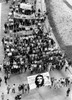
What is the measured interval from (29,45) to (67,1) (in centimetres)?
2925

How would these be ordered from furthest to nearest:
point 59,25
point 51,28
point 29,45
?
point 59,25 < point 51,28 < point 29,45

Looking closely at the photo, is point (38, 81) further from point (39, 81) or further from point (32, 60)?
point (32, 60)

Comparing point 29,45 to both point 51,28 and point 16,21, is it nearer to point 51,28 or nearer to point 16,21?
point 16,21

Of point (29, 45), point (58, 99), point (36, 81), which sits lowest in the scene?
point (58, 99)

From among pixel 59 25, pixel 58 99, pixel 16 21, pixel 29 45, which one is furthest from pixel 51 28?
pixel 58 99

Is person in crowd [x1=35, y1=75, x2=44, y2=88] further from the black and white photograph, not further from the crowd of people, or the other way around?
the crowd of people

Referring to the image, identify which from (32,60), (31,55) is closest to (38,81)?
(32,60)

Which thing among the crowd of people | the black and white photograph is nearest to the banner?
the black and white photograph

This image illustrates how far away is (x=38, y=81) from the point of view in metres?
34.4

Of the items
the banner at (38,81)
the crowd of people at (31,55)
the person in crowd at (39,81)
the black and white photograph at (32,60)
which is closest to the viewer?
the banner at (38,81)

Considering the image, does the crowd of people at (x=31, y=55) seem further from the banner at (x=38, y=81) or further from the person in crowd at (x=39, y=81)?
the person in crowd at (x=39, y=81)

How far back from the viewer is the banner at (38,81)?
1355 inches

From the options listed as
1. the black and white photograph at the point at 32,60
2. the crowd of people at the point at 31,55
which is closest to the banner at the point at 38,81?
the black and white photograph at the point at 32,60

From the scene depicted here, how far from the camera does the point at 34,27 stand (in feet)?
153
